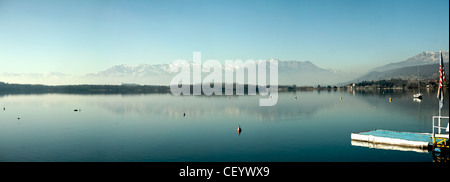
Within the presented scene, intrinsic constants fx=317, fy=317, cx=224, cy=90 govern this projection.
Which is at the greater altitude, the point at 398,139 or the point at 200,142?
the point at 398,139

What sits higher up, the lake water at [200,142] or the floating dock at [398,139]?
the floating dock at [398,139]

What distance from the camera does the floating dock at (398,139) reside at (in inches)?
1432

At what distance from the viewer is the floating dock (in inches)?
1432

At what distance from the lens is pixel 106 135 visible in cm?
5341

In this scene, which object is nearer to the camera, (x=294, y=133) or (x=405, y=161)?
(x=405, y=161)

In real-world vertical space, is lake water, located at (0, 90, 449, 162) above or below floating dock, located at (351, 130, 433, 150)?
below

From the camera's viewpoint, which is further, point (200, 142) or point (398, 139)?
point (200, 142)

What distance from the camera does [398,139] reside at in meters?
38.0
